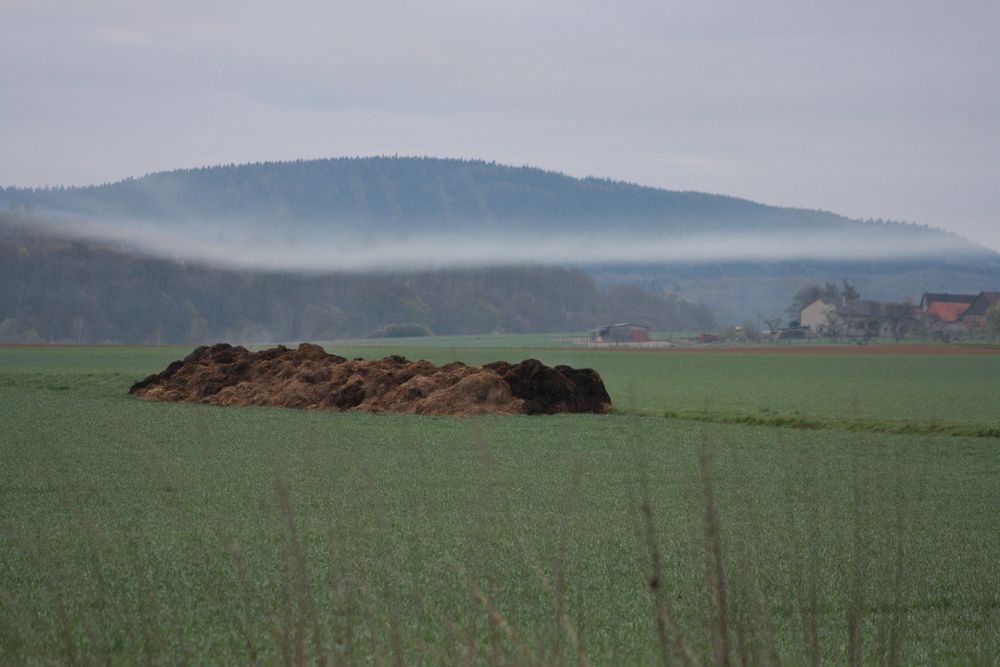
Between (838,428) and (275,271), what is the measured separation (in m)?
162

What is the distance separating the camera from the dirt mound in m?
27.5

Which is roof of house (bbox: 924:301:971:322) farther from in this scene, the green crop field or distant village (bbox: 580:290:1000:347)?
the green crop field

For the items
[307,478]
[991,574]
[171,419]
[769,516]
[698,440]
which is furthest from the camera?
[171,419]

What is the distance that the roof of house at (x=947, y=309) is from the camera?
146 m

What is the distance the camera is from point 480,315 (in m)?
186

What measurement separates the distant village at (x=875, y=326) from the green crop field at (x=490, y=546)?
104 meters

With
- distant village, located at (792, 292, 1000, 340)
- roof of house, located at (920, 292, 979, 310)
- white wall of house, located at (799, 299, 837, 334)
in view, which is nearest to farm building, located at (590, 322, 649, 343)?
distant village, located at (792, 292, 1000, 340)

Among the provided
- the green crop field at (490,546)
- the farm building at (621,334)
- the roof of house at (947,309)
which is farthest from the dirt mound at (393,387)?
the roof of house at (947,309)

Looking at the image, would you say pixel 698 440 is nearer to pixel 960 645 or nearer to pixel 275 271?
pixel 960 645

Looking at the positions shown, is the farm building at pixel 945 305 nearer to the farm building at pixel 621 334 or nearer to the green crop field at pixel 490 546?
the farm building at pixel 621 334

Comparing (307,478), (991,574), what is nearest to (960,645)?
(991,574)

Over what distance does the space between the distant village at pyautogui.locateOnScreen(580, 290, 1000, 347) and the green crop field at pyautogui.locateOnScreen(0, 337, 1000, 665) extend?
10424 centimetres

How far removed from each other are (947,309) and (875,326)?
26514 mm

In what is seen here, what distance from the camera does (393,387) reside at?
28922 millimetres
